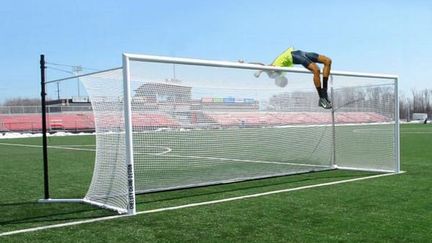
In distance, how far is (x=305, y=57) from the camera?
9.27m

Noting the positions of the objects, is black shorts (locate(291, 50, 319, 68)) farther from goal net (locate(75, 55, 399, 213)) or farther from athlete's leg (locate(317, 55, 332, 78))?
goal net (locate(75, 55, 399, 213))

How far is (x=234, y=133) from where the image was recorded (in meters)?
10.9

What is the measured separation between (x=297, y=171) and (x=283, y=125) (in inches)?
42.7

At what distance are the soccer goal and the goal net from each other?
0.06 feet

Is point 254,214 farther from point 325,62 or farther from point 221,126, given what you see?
point 221,126

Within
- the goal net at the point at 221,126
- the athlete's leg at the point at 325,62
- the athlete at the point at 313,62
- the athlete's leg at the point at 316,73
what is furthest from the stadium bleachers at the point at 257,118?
the athlete's leg at the point at 325,62

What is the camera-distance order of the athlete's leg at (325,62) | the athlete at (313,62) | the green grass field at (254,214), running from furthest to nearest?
the athlete's leg at (325,62)
the athlete at (313,62)
the green grass field at (254,214)

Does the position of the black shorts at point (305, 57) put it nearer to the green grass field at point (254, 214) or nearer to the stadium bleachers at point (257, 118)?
the stadium bleachers at point (257, 118)

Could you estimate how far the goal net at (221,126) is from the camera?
7820mm

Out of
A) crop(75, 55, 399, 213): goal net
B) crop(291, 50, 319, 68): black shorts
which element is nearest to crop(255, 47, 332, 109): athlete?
crop(291, 50, 319, 68): black shorts

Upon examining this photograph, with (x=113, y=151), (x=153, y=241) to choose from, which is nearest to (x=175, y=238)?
(x=153, y=241)

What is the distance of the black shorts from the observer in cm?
923

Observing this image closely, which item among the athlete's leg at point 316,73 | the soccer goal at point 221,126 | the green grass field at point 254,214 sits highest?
the athlete's leg at point 316,73

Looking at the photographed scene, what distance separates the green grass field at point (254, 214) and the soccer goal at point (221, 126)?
67 centimetres
